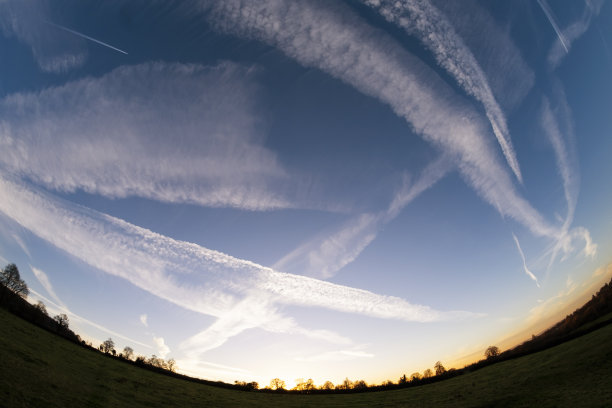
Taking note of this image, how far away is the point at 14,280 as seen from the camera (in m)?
86.8

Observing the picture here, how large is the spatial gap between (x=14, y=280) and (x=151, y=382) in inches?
3191

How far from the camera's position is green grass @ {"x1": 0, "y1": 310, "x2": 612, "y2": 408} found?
76.4 feet

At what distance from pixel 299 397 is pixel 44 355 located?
5527 centimetres

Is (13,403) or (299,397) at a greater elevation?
(13,403)

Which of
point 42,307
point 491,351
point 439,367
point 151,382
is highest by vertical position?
point 42,307

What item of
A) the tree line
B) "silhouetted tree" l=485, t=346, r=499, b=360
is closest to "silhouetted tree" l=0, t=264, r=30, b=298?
the tree line

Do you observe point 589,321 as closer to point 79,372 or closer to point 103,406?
point 103,406

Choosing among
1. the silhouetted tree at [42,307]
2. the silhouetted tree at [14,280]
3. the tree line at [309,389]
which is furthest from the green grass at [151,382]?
the silhouetted tree at [42,307]

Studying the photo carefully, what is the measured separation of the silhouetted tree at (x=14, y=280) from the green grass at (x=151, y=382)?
224 ft

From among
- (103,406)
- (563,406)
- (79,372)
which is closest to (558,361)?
(563,406)

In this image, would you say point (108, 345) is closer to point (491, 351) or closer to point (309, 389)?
point (309, 389)

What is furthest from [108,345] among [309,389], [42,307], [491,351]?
[491,351]

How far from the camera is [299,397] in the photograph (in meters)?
66.4

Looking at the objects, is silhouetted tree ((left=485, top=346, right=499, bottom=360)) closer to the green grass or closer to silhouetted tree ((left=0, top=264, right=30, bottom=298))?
the green grass
